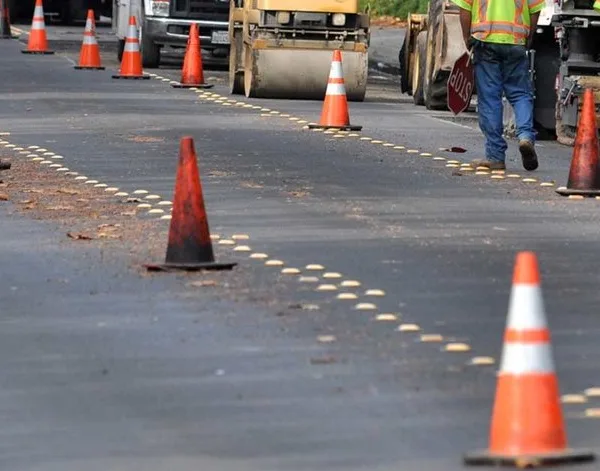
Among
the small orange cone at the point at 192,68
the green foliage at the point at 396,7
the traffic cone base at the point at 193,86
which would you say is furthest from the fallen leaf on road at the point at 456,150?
the green foliage at the point at 396,7

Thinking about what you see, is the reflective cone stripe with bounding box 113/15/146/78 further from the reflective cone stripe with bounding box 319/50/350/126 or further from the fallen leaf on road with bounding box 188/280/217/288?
the fallen leaf on road with bounding box 188/280/217/288

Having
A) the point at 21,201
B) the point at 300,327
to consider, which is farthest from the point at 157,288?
the point at 21,201

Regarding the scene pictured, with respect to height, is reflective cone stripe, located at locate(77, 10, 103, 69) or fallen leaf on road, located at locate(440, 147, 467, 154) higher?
fallen leaf on road, located at locate(440, 147, 467, 154)

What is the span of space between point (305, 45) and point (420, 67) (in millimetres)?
1714

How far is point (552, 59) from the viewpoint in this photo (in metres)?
20.8

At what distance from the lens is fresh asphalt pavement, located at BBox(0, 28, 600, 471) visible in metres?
7.30

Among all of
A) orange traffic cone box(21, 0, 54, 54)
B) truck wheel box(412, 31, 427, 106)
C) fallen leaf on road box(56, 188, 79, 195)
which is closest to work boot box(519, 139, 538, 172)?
fallen leaf on road box(56, 188, 79, 195)

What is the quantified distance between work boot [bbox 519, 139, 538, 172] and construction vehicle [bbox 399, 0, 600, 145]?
2.25m

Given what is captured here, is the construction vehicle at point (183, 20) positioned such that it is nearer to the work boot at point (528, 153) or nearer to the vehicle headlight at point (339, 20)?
the vehicle headlight at point (339, 20)

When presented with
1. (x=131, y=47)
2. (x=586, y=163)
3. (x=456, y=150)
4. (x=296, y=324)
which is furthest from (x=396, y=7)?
(x=296, y=324)

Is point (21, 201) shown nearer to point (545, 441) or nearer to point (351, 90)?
→ point (545, 441)

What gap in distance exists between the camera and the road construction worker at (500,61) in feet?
53.9

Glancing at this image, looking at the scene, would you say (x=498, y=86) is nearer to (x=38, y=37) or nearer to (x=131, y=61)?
(x=131, y=61)

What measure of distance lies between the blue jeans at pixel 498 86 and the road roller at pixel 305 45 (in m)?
7.57
